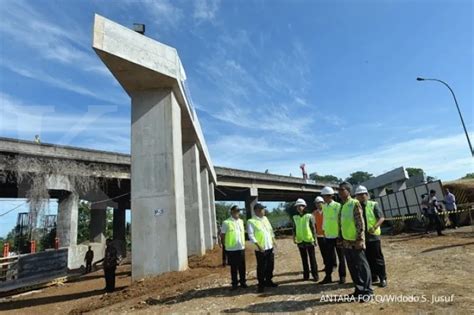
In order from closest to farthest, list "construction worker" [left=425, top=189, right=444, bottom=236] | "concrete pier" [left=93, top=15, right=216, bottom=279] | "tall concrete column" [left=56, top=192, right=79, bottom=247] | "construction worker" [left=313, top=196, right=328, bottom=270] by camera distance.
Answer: "construction worker" [left=313, top=196, right=328, bottom=270] → "concrete pier" [left=93, top=15, right=216, bottom=279] → "construction worker" [left=425, top=189, right=444, bottom=236] → "tall concrete column" [left=56, top=192, right=79, bottom=247]

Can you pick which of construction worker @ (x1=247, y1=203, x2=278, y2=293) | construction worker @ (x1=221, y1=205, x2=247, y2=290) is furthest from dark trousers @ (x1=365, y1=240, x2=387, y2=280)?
construction worker @ (x1=221, y1=205, x2=247, y2=290)

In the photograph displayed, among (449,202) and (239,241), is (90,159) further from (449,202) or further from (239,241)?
(449,202)

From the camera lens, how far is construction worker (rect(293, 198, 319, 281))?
755 cm

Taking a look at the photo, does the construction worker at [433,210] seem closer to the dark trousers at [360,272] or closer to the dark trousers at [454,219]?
the dark trousers at [454,219]

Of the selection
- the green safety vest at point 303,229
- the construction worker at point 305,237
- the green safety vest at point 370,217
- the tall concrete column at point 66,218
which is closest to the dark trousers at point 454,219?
the construction worker at point 305,237

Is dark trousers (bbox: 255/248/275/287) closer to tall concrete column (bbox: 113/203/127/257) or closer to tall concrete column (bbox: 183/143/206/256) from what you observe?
tall concrete column (bbox: 183/143/206/256)

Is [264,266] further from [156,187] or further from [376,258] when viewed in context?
[156,187]

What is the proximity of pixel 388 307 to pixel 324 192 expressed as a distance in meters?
2.47

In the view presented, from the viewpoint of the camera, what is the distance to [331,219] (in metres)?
7.13

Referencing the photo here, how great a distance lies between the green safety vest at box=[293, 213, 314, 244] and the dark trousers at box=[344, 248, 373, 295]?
1.90 m

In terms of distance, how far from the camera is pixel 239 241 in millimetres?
7621

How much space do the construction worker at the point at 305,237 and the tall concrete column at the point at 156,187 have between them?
3665mm

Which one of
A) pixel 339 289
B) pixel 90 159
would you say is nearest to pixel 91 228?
pixel 90 159

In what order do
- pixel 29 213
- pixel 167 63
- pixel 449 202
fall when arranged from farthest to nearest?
pixel 29 213, pixel 449 202, pixel 167 63
